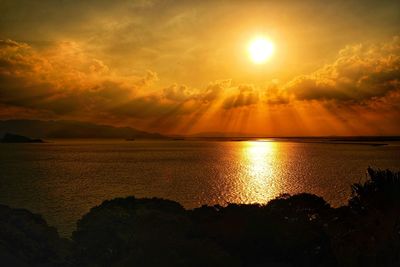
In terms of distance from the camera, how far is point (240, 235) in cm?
1872

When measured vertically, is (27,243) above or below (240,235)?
below

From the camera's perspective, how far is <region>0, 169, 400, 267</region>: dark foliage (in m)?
16.2

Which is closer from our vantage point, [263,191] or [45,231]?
[45,231]

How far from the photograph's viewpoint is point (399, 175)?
807 inches

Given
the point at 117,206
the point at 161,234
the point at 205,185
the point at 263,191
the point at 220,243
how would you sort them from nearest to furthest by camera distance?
the point at 161,234 → the point at 220,243 → the point at 117,206 → the point at 263,191 → the point at 205,185

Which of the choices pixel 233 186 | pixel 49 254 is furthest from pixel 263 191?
pixel 49 254

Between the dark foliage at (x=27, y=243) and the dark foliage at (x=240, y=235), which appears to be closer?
the dark foliage at (x=240, y=235)

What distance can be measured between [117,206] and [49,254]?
14.2 feet

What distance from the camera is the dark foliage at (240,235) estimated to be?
53.1 ft

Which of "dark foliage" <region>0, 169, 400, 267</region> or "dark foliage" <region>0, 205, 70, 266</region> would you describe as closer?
"dark foliage" <region>0, 169, 400, 267</region>

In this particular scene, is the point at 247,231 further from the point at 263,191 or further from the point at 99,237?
the point at 263,191

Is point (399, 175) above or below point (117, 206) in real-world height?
above

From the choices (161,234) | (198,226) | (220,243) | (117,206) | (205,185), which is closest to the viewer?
(161,234)

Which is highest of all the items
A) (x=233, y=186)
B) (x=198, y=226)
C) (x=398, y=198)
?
(x=398, y=198)
